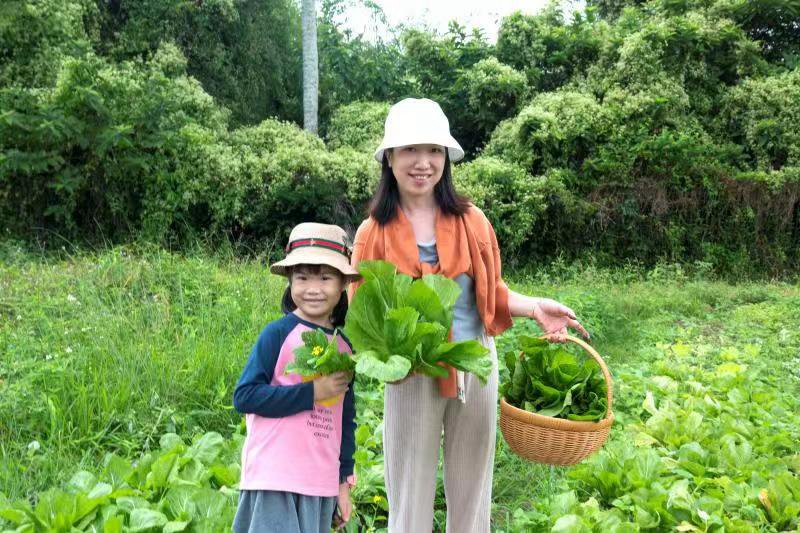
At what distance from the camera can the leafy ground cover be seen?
2.63 metres

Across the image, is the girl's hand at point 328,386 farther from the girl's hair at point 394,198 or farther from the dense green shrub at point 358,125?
the dense green shrub at point 358,125

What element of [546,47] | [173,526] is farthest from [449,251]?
[546,47]

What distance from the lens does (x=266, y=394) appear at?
5.82 ft

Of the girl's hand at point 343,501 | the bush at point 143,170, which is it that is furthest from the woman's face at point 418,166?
the bush at point 143,170

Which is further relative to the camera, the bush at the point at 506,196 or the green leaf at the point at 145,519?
the bush at the point at 506,196

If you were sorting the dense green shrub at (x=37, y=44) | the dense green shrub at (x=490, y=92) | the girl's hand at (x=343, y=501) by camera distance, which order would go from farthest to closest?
the dense green shrub at (x=490, y=92) → the dense green shrub at (x=37, y=44) → the girl's hand at (x=343, y=501)

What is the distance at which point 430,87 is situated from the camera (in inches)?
501

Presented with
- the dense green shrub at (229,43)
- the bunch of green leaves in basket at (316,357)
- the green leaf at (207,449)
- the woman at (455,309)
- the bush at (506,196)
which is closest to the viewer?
the bunch of green leaves in basket at (316,357)

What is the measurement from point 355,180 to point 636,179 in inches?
181

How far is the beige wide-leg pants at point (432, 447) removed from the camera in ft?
6.98

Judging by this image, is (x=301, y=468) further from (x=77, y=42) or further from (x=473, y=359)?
(x=77, y=42)

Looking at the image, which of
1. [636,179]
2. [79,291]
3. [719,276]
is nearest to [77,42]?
[79,291]

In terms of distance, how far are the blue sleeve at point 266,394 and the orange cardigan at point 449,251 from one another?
35 cm

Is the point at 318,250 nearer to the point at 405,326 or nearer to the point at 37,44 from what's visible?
the point at 405,326
